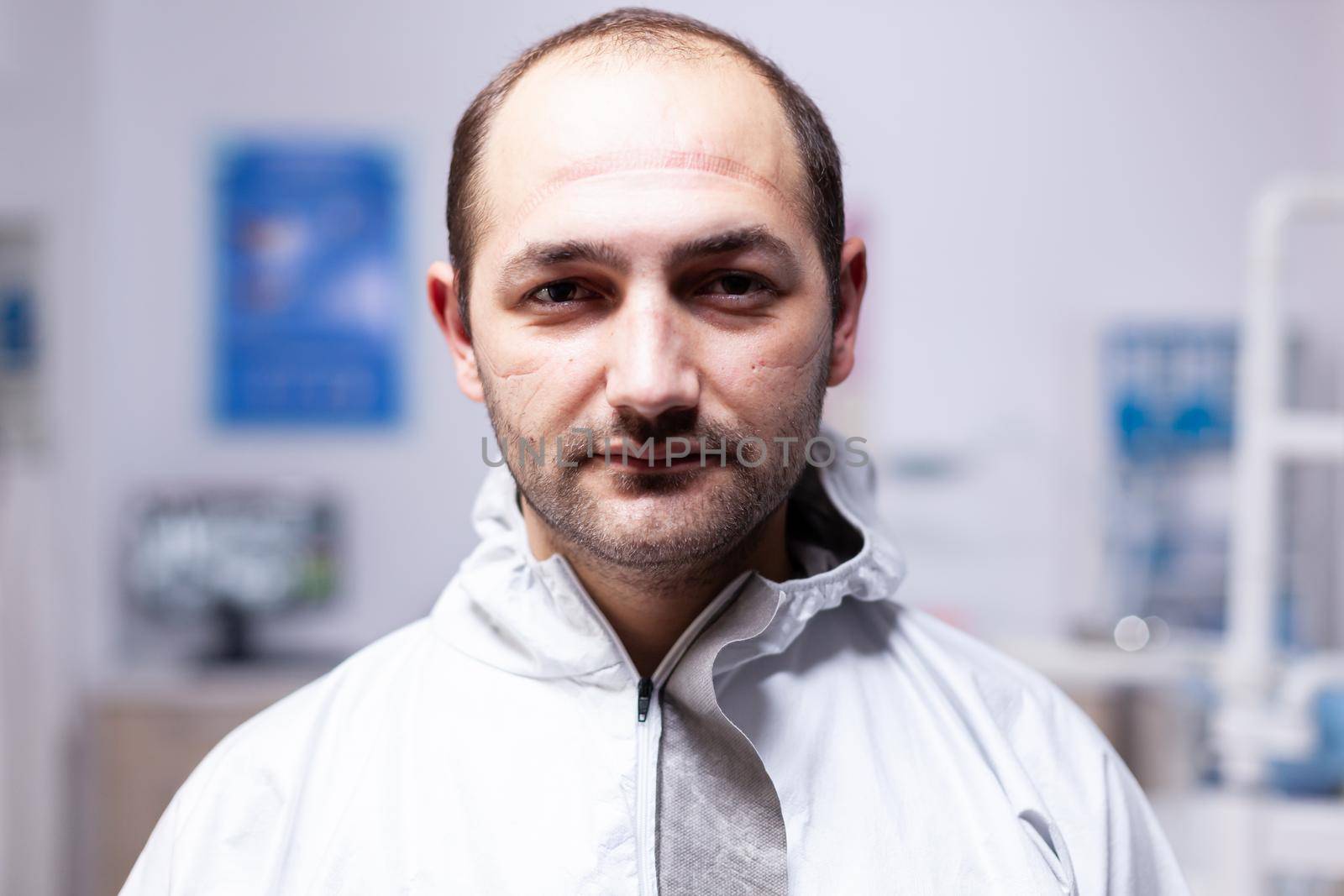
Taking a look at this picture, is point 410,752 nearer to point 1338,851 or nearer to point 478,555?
point 478,555

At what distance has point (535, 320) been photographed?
0.83 metres

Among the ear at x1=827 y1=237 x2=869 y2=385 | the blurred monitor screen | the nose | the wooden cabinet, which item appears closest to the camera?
the nose

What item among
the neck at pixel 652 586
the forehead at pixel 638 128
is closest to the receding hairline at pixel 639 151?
the forehead at pixel 638 128

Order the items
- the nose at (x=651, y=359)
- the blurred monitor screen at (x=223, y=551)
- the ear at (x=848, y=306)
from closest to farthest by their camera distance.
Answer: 1. the nose at (x=651, y=359)
2. the ear at (x=848, y=306)
3. the blurred monitor screen at (x=223, y=551)

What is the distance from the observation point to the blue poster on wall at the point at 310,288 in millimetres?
3217

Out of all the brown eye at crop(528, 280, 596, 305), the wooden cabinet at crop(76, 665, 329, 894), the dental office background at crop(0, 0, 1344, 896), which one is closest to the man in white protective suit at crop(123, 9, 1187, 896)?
the brown eye at crop(528, 280, 596, 305)

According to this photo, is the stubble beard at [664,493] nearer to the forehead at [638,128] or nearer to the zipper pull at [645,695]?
the zipper pull at [645,695]

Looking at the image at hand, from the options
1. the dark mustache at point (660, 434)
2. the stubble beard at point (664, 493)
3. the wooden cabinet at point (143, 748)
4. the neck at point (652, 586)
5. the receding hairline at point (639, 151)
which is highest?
the receding hairline at point (639, 151)

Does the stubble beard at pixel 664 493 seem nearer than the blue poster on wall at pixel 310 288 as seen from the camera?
Yes

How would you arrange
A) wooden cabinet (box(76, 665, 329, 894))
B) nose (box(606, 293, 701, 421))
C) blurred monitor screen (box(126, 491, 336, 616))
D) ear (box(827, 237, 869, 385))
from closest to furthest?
nose (box(606, 293, 701, 421)), ear (box(827, 237, 869, 385)), wooden cabinet (box(76, 665, 329, 894)), blurred monitor screen (box(126, 491, 336, 616))

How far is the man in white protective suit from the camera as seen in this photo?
794 mm

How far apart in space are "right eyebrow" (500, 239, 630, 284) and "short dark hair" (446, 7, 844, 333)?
8cm

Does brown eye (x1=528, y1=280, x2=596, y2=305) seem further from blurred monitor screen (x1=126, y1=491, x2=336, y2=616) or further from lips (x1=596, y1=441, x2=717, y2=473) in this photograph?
blurred monitor screen (x1=126, y1=491, x2=336, y2=616)

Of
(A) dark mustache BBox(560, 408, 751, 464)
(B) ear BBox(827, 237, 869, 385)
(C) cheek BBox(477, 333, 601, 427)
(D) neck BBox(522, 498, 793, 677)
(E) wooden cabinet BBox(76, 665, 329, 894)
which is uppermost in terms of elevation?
(B) ear BBox(827, 237, 869, 385)
